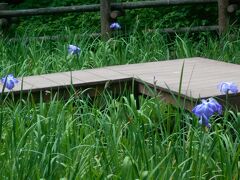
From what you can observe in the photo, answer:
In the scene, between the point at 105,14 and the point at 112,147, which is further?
the point at 105,14

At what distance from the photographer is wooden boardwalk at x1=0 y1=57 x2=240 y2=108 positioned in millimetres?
3762

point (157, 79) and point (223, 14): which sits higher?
point (223, 14)

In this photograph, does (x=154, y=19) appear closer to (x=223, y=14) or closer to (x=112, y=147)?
(x=223, y=14)

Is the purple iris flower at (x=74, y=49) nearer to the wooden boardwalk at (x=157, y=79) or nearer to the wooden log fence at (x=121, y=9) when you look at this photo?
the wooden boardwalk at (x=157, y=79)

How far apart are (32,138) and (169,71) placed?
182cm

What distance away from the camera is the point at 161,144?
2840 mm

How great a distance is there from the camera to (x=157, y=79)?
420 cm

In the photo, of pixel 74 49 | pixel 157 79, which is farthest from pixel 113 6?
pixel 157 79

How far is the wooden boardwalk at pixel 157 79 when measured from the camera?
3762 millimetres

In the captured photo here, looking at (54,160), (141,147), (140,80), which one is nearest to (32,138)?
(54,160)

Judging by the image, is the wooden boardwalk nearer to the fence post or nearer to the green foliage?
the fence post

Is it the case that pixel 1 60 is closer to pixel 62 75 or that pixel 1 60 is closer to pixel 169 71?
pixel 62 75

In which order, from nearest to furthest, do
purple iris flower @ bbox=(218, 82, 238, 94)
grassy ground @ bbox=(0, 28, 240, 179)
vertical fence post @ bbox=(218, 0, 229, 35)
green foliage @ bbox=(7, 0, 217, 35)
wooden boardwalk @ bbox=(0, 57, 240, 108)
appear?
1. grassy ground @ bbox=(0, 28, 240, 179)
2. purple iris flower @ bbox=(218, 82, 238, 94)
3. wooden boardwalk @ bbox=(0, 57, 240, 108)
4. vertical fence post @ bbox=(218, 0, 229, 35)
5. green foliage @ bbox=(7, 0, 217, 35)

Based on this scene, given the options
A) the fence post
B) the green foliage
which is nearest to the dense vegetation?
the fence post
